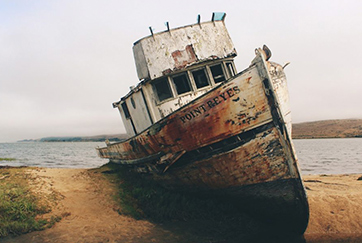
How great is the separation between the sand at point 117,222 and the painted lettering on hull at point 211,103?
2359 mm

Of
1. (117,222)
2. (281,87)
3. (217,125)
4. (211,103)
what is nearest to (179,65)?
(211,103)

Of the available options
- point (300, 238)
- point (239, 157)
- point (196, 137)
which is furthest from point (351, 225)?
point (196, 137)

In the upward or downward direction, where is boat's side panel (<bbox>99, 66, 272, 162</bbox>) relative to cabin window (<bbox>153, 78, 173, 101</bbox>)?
downward

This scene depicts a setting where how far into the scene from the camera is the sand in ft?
15.2

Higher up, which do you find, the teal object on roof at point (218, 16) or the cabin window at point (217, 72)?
the teal object on roof at point (218, 16)

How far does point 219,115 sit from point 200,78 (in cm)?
217

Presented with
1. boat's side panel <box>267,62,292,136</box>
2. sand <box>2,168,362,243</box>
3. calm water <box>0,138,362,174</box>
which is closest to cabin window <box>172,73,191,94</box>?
boat's side panel <box>267,62,292,136</box>

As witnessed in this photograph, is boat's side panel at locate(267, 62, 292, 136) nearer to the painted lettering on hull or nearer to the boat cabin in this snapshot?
the painted lettering on hull

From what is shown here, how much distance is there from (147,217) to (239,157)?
106 inches

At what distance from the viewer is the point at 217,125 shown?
15.6 ft

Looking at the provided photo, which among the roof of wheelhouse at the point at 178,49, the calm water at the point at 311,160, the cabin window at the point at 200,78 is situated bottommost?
the calm water at the point at 311,160

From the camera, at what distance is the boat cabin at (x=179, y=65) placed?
631 centimetres

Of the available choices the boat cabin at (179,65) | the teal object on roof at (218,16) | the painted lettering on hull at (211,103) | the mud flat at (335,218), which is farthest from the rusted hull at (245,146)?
the teal object on roof at (218,16)

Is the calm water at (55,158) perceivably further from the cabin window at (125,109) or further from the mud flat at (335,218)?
the mud flat at (335,218)
